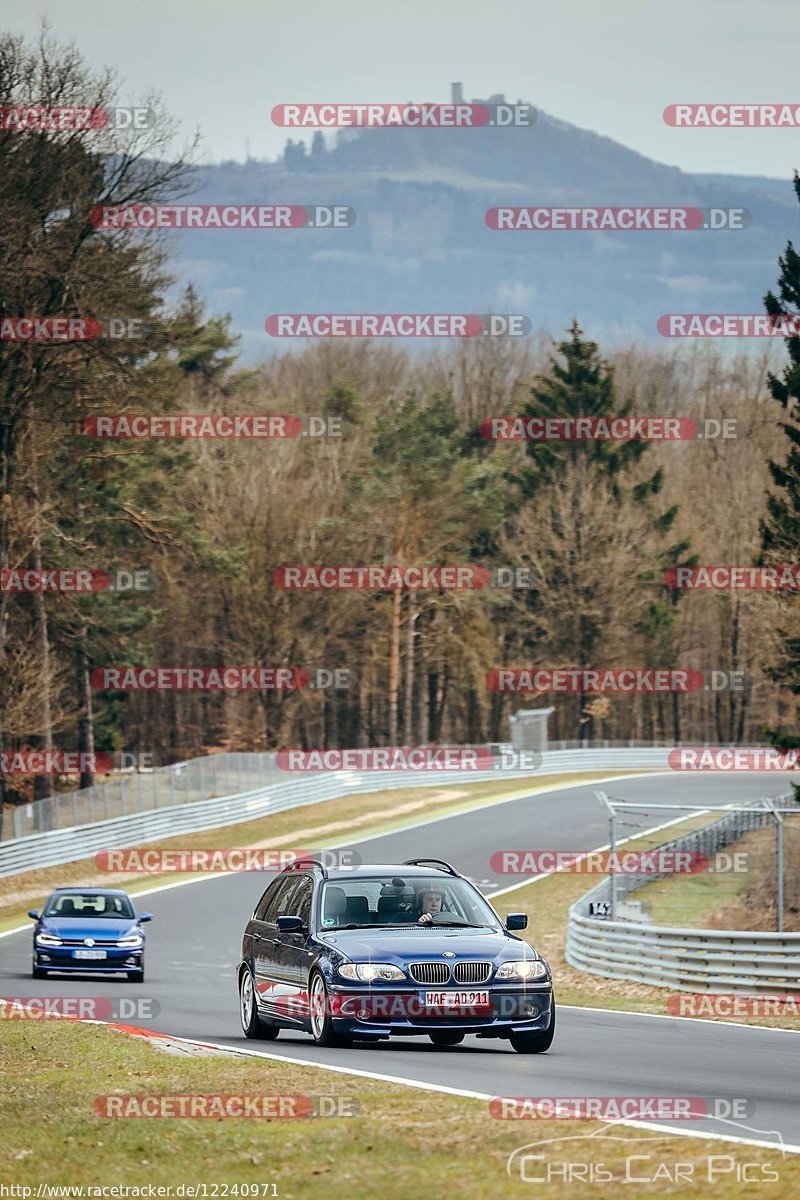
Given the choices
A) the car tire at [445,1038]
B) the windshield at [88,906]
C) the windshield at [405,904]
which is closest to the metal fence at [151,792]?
the windshield at [88,906]

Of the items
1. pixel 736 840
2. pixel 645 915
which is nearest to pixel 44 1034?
pixel 645 915

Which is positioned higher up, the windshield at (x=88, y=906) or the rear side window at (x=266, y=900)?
the rear side window at (x=266, y=900)

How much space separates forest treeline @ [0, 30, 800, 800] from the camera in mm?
47656

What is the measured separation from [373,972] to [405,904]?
121cm

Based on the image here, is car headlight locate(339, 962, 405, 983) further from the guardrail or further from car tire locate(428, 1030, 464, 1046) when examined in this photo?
the guardrail

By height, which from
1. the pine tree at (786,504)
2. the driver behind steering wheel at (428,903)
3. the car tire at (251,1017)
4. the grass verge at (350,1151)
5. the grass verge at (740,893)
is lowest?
the grass verge at (740,893)

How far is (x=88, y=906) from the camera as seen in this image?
2695 cm

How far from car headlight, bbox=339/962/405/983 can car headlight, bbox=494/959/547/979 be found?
760 millimetres

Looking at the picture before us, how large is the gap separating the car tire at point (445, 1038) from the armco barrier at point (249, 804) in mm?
30075

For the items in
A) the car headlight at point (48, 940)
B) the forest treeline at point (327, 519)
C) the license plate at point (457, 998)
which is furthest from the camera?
the forest treeline at point (327, 519)

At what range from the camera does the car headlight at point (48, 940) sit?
25.8 metres

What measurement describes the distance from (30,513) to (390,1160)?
41040 mm

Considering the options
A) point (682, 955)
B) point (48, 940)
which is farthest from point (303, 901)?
point (48, 940)

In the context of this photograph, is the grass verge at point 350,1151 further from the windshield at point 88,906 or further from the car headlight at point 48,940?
the windshield at point 88,906
